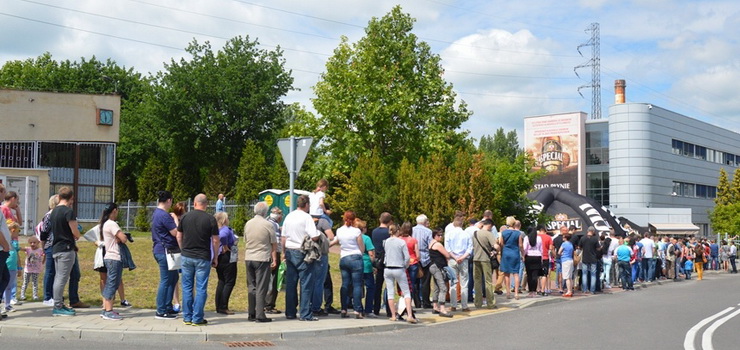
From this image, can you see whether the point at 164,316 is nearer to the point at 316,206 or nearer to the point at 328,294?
the point at 328,294

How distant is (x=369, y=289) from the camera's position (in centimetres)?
1316

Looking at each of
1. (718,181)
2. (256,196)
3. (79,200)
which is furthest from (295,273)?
(718,181)

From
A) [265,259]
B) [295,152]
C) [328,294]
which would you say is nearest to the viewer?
[265,259]

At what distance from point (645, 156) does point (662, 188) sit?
192 inches

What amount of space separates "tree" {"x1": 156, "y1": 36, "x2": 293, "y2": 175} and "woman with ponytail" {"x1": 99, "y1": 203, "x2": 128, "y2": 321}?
35835 millimetres

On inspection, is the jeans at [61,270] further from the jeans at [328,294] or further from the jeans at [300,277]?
the jeans at [328,294]

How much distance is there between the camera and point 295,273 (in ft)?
39.9

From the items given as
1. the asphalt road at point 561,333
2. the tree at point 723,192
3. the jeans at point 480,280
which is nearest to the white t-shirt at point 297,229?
the asphalt road at point 561,333

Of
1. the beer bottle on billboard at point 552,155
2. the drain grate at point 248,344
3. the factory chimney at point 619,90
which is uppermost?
the factory chimney at point 619,90

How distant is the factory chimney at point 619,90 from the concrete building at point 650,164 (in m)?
0.25

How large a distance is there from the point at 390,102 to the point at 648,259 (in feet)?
47.9

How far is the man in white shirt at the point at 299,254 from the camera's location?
39.1 feet

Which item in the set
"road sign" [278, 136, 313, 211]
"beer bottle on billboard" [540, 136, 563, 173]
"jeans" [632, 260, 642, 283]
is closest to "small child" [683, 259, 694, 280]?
"jeans" [632, 260, 642, 283]

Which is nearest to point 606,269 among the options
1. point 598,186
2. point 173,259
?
point 173,259
